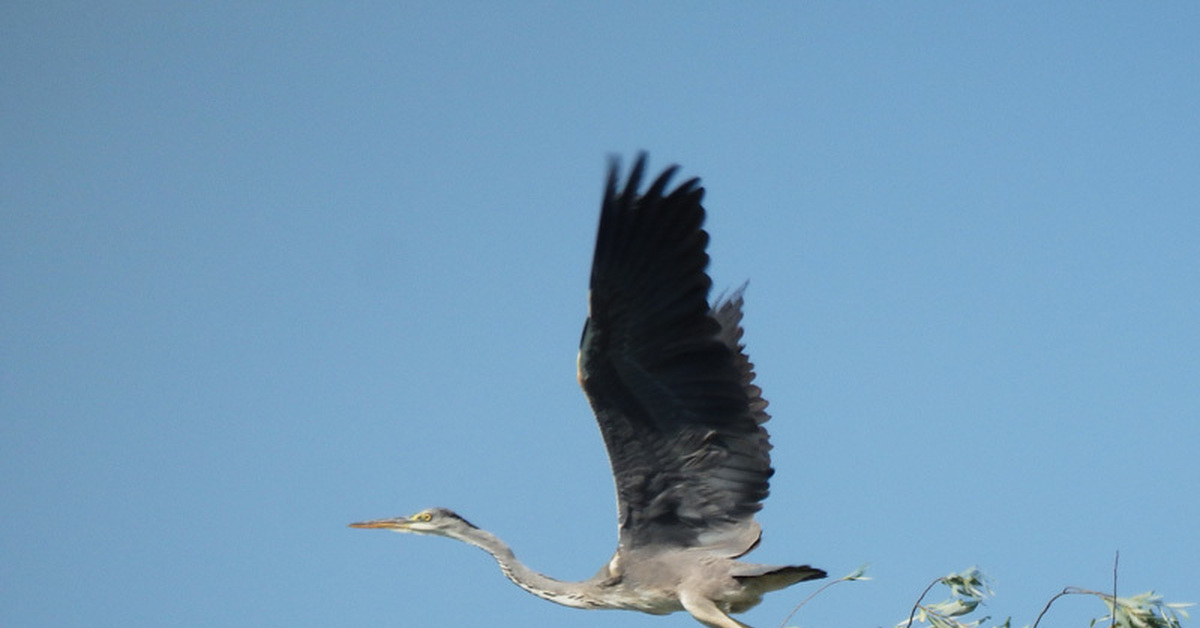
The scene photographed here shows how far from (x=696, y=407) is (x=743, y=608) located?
1408mm

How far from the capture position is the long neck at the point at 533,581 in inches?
388

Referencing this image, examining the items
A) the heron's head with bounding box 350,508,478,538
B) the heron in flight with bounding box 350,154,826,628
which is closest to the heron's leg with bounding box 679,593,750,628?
the heron in flight with bounding box 350,154,826,628

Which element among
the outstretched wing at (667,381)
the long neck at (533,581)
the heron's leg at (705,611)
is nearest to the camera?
the outstretched wing at (667,381)

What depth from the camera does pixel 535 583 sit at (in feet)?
32.9

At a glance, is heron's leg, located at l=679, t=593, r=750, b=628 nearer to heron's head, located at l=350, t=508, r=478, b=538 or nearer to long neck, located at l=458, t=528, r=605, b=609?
long neck, located at l=458, t=528, r=605, b=609

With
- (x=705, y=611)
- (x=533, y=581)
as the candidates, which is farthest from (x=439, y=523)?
(x=705, y=611)

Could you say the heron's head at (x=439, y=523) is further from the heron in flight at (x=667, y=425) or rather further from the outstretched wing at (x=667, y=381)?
the outstretched wing at (x=667, y=381)

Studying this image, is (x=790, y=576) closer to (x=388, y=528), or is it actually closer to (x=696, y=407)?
(x=696, y=407)

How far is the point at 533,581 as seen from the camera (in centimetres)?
1003

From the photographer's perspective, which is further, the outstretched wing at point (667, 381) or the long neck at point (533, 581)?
the long neck at point (533, 581)

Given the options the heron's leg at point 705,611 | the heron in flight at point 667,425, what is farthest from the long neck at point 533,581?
the heron's leg at point 705,611

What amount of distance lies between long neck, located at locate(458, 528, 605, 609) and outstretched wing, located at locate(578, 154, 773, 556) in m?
0.69

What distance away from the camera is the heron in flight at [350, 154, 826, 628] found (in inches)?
334

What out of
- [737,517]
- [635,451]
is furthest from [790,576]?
[635,451]
